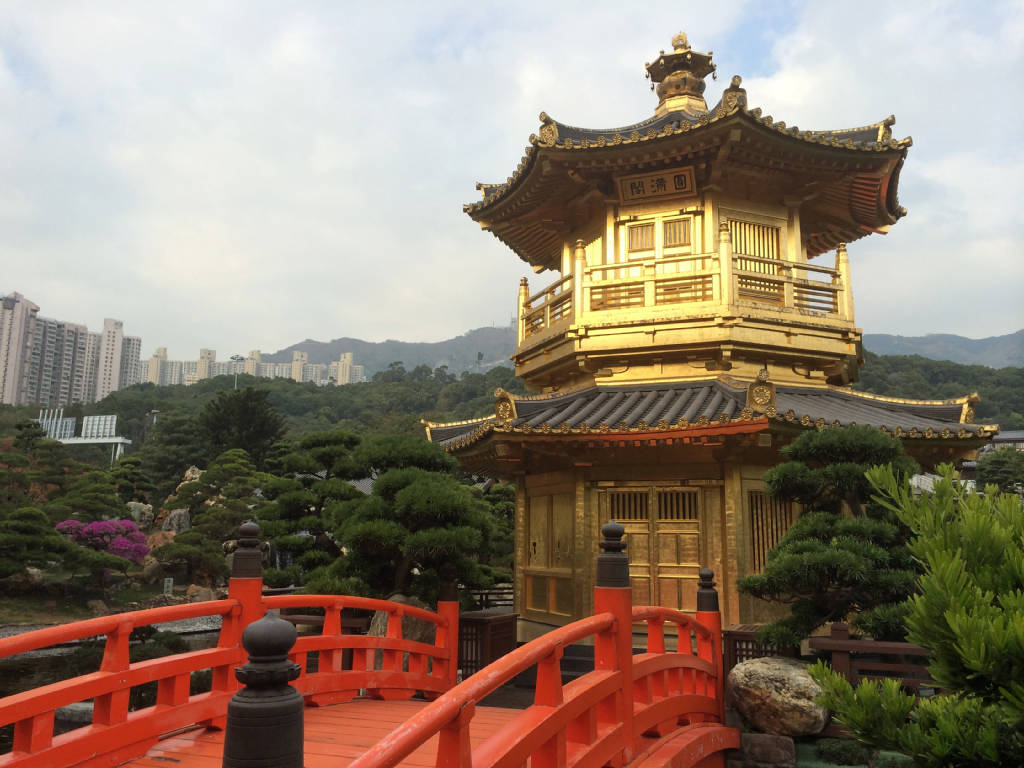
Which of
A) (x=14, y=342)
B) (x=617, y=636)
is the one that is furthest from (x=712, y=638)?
(x=14, y=342)

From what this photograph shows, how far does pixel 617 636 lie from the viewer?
5.10 meters

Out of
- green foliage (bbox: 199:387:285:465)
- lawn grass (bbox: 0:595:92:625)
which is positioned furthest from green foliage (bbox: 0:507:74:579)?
green foliage (bbox: 199:387:285:465)

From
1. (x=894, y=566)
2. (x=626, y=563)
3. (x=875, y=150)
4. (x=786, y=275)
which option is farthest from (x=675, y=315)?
(x=626, y=563)

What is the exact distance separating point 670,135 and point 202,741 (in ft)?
31.9

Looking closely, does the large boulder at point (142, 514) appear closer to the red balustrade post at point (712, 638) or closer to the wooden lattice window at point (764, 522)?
the wooden lattice window at point (764, 522)

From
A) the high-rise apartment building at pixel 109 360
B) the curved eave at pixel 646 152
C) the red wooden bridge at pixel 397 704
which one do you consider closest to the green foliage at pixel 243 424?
the curved eave at pixel 646 152

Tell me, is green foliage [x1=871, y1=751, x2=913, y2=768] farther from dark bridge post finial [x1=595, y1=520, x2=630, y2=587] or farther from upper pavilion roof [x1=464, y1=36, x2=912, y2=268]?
upper pavilion roof [x1=464, y1=36, x2=912, y2=268]

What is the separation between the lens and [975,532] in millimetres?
3281

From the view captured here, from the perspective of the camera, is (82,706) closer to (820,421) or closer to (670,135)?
(820,421)

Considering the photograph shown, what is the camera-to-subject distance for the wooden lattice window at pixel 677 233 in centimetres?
1217

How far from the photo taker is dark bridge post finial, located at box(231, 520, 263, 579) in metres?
6.17

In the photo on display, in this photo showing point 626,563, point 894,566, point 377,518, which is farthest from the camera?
point 377,518

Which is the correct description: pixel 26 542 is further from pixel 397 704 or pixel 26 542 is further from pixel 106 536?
pixel 397 704

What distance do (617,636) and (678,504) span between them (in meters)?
5.70
